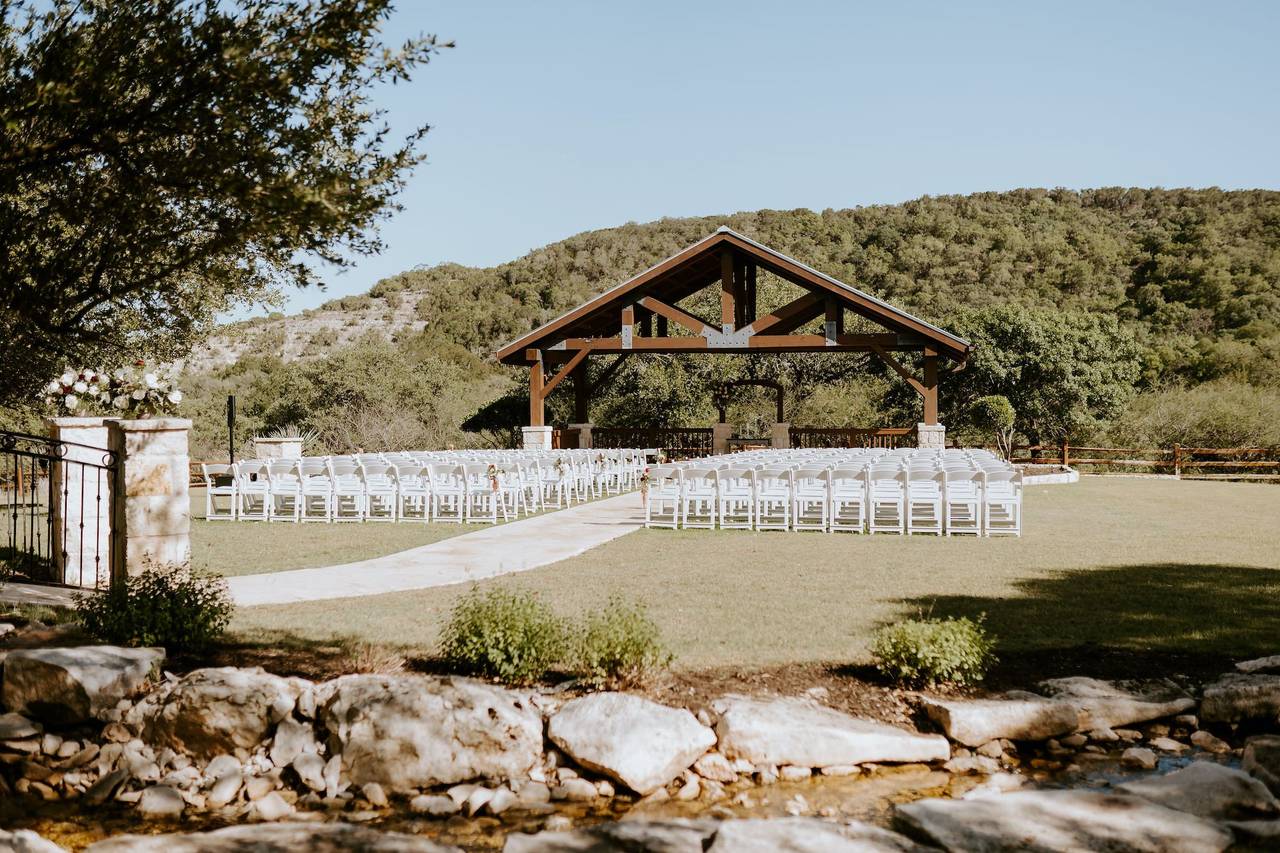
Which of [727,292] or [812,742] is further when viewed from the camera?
[727,292]

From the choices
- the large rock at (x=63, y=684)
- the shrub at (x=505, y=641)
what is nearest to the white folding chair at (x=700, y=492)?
the shrub at (x=505, y=641)

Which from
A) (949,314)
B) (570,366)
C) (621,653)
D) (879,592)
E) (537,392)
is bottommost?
(879,592)

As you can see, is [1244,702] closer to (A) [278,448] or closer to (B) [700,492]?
(B) [700,492]

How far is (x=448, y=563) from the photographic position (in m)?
8.79

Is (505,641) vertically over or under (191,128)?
under

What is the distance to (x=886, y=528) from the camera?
1155 cm

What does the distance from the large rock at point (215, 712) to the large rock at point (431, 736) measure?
293 millimetres

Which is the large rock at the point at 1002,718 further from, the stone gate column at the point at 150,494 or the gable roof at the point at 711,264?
the gable roof at the point at 711,264

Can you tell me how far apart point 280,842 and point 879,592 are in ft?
16.1

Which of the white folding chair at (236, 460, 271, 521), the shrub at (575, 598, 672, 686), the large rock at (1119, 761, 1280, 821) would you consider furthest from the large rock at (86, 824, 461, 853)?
the white folding chair at (236, 460, 271, 521)

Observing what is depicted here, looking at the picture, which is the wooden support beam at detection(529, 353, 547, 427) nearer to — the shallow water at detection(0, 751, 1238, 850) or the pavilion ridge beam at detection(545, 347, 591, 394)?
the pavilion ridge beam at detection(545, 347, 591, 394)

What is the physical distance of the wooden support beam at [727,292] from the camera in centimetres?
2217

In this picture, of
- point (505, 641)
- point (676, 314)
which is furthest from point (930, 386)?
point (505, 641)

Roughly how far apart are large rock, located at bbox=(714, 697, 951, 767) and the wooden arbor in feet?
56.7
